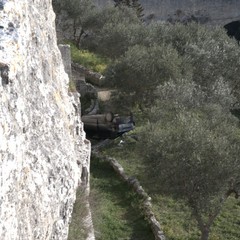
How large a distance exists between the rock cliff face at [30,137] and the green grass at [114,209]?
5124 millimetres

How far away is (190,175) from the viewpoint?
11625 millimetres

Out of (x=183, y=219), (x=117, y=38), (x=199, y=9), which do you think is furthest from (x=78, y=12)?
(x=183, y=219)

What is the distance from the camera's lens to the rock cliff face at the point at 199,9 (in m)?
43.5

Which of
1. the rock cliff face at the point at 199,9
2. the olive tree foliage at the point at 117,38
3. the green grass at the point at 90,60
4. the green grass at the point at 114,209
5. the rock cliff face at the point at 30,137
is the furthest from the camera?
the rock cliff face at the point at 199,9

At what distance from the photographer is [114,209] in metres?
14.7

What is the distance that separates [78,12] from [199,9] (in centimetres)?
1727

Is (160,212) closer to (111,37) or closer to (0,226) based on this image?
(0,226)

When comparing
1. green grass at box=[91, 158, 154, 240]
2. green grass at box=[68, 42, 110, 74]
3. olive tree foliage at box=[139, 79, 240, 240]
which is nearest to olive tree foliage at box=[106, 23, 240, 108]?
green grass at box=[68, 42, 110, 74]

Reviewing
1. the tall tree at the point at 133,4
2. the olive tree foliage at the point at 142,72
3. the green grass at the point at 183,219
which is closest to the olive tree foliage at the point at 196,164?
the green grass at the point at 183,219

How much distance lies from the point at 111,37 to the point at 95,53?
467 cm

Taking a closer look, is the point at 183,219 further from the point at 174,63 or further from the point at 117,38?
the point at 117,38

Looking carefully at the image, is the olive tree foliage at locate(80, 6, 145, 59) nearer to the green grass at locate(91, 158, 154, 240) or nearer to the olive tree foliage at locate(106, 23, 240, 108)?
the olive tree foliage at locate(106, 23, 240, 108)

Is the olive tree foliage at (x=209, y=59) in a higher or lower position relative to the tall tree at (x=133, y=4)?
lower

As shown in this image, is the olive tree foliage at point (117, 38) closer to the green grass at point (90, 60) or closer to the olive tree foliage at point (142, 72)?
the green grass at point (90, 60)
